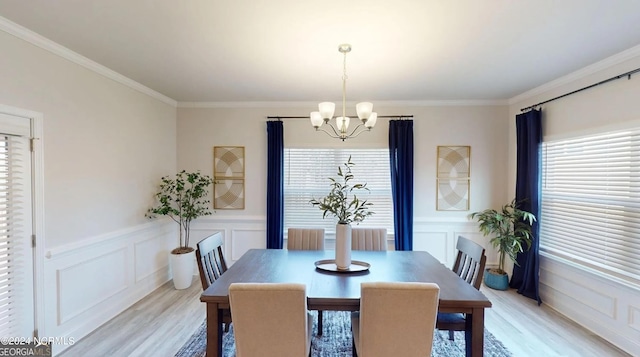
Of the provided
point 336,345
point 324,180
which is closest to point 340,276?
point 336,345

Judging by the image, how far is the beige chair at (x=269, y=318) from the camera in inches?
61.1

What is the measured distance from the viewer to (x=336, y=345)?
2.57 meters

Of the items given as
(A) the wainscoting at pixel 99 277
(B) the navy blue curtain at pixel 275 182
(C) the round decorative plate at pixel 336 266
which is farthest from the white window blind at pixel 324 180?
(A) the wainscoting at pixel 99 277

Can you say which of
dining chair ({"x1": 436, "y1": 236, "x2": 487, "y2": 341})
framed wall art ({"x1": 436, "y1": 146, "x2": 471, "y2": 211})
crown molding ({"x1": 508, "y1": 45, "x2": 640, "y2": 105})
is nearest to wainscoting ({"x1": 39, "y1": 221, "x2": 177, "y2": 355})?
dining chair ({"x1": 436, "y1": 236, "x2": 487, "y2": 341})

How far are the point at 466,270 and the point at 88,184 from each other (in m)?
3.72

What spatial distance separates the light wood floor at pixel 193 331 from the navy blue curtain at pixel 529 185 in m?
0.25

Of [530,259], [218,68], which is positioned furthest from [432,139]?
[218,68]

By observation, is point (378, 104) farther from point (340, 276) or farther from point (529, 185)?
point (340, 276)

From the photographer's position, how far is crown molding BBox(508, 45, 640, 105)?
249 cm

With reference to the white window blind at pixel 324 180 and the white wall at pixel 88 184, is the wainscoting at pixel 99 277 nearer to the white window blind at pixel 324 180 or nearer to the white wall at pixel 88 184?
the white wall at pixel 88 184

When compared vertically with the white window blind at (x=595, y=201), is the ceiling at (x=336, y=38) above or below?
above

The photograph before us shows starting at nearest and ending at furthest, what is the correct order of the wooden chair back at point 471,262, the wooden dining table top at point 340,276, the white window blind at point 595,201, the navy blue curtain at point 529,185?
the wooden dining table top at point 340,276, the wooden chair back at point 471,262, the white window blind at point 595,201, the navy blue curtain at point 529,185

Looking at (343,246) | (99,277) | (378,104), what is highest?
(378,104)

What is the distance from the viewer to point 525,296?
354cm
